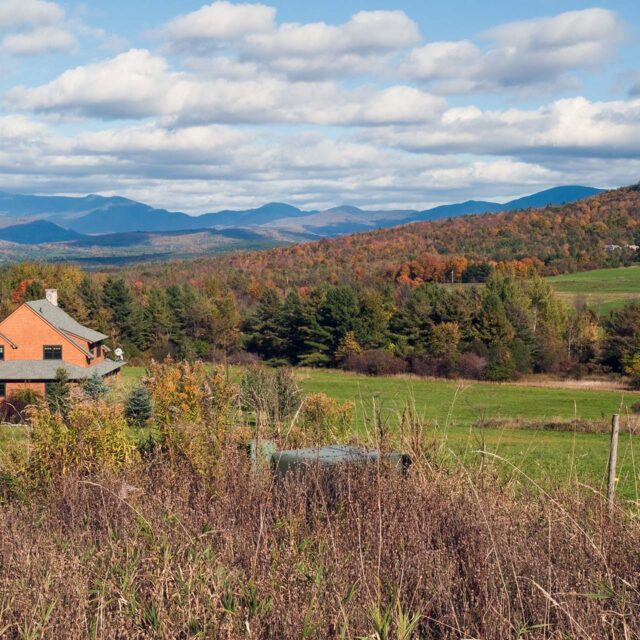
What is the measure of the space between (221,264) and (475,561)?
121 meters

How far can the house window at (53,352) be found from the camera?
41469mm

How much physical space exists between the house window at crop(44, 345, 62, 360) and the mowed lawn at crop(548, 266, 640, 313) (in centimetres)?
4705

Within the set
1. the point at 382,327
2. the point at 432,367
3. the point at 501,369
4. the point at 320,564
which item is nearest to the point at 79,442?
the point at 320,564

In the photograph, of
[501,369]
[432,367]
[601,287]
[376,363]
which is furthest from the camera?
[601,287]

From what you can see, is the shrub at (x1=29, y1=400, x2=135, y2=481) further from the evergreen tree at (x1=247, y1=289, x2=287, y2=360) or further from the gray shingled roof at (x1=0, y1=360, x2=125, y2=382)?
the evergreen tree at (x1=247, y1=289, x2=287, y2=360)

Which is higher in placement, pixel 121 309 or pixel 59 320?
pixel 59 320

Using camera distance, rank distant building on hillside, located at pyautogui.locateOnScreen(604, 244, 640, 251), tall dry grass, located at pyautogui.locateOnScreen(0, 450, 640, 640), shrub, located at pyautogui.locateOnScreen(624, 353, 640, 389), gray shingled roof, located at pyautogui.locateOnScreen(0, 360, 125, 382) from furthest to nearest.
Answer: distant building on hillside, located at pyautogui.locateOnScreen(604, 244, 640, 251) → shrub, located at pyautogui.locateOnScreen(624, 353, 640, 389) → gray shingled roof, located at pyautogui.locateOnScreen(0, 360, 125, 382) → tall dry grass, located at pyautogui.locateOnScreen(0, 450, 640, 640)

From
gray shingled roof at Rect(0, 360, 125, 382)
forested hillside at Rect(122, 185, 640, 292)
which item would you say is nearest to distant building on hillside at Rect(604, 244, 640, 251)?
forested hillside at Rect(122, 185, 640, 292)

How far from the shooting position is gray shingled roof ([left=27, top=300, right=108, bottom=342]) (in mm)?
42375

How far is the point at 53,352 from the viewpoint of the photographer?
4156 centimetres

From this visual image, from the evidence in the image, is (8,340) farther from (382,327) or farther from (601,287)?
(601,287)

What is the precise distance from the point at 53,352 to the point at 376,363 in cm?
2536

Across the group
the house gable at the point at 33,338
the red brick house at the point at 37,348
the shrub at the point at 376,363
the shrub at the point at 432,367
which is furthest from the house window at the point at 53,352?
the shrub at the point at 432,367

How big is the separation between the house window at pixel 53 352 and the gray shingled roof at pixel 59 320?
102cm
